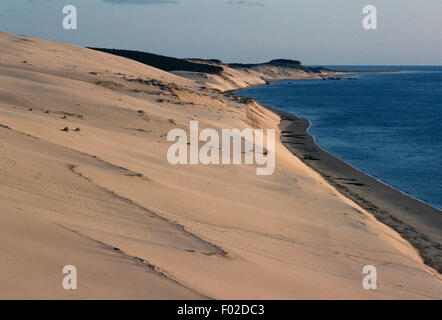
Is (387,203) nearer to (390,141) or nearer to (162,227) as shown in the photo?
(162,227)

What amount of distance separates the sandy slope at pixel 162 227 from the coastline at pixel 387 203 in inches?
27.4

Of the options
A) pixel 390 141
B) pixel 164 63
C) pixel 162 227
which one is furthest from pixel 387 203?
pixel 164 63

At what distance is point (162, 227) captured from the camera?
9719 millimetres

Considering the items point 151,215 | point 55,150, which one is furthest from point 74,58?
point 151,215

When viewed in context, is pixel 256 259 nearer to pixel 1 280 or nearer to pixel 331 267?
pixel 331 267

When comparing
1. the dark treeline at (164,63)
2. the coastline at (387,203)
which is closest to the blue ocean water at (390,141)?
the coastline at (387,203)

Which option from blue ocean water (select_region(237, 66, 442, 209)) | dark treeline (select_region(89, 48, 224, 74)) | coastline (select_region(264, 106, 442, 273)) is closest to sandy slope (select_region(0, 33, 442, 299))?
coastline (select_region(264, 106, 442, 273))

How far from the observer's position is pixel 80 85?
27.8 metres

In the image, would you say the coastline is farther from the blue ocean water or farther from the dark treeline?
the dark treeline

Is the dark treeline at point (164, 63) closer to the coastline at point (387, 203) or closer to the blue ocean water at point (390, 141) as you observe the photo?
the blue ocean water at point (390, 141)

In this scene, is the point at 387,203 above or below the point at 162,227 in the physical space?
below

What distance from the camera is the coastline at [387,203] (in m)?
13.9

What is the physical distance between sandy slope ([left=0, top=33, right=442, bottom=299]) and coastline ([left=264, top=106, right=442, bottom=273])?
2.29ft

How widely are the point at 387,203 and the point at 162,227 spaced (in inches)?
420
